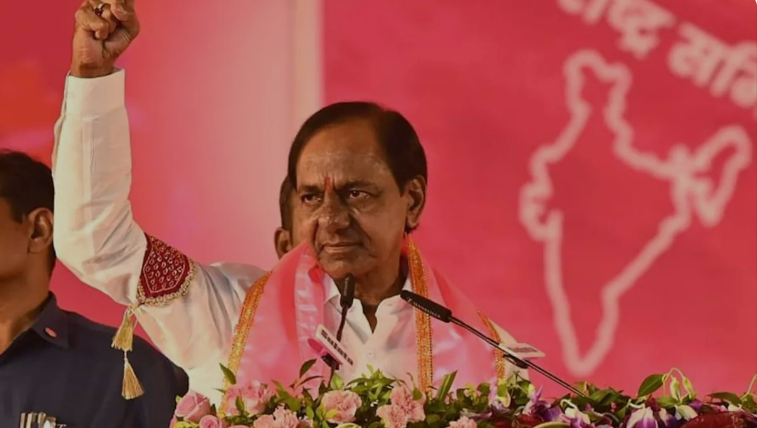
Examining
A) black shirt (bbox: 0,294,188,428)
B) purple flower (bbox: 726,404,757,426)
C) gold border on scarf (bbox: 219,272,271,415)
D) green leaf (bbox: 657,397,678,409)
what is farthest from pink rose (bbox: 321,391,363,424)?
black shirt (bbox: 0,294,188,428)

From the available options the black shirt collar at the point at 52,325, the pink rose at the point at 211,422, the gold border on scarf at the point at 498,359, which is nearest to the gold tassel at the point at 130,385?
the black shirt collar at the point at 52,325

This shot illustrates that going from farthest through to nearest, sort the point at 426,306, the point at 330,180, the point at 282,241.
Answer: the point at 282,241
the point at 330,180
the point at 426,306

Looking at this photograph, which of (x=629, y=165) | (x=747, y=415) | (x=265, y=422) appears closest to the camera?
(x=265, y=422)

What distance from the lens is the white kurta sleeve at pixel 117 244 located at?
2572 mm

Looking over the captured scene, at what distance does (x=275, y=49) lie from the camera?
3959 mm

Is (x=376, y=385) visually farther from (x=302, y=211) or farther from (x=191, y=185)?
(x=191, y=185)

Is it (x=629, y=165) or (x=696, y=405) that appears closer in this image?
(x=696, y=405)

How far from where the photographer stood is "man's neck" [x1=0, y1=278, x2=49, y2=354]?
3.08m

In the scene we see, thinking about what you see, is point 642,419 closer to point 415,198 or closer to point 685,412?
point 685,412

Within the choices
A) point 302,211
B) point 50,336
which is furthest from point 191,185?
point 302,211

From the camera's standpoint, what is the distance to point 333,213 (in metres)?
2.73

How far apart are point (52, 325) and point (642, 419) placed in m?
1.82

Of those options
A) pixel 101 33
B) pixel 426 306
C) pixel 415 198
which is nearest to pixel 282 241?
pixel 415 198

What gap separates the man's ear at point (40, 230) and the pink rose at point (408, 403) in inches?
65.2
